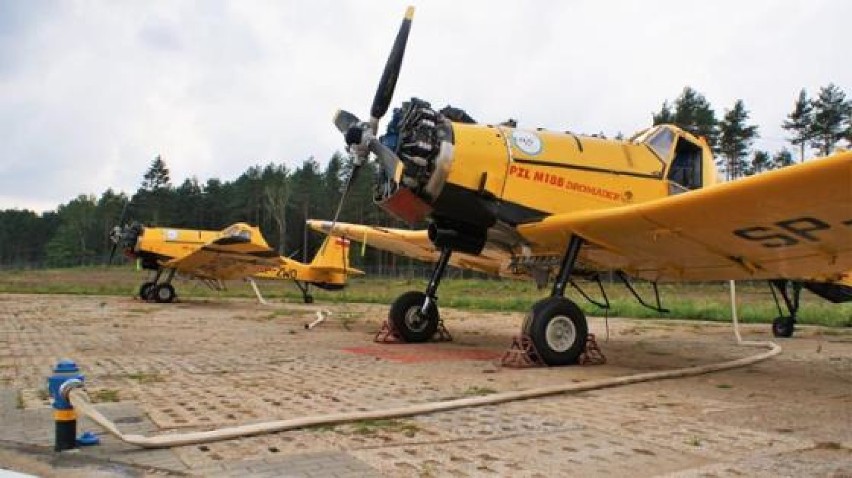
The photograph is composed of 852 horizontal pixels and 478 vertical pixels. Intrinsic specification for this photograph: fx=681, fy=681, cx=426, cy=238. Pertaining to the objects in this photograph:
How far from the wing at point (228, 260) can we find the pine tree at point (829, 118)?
44.0 meters

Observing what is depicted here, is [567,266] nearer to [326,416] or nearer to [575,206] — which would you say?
[575,206]

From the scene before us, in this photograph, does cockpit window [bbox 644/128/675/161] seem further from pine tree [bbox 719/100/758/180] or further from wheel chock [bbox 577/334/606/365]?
pine tree [bbox 719/100/758/180]

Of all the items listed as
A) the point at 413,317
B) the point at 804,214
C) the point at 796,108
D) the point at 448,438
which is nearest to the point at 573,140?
the point at 804,214

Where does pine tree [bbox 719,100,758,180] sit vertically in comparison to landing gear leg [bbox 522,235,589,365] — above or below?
above

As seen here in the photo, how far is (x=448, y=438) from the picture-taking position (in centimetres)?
426

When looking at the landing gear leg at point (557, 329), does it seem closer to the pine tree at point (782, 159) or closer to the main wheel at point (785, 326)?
the main wheel at point (785, 326)

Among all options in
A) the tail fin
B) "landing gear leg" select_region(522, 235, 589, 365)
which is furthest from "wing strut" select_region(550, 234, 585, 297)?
Answer: the tail fin

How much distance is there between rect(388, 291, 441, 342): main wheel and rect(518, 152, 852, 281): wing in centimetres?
235

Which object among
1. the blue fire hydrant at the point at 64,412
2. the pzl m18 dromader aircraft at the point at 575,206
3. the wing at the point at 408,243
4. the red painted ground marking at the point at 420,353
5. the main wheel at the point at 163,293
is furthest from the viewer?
the main wheel at the point at 163,293

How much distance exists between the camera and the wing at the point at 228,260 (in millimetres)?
23156

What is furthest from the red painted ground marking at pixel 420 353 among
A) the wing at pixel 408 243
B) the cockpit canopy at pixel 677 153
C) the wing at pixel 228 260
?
the wing at pixel 228 260

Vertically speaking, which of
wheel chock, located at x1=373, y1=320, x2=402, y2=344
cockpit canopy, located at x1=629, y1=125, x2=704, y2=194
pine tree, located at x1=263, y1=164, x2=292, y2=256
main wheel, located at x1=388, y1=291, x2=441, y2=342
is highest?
pine tree, located at x1=263, y1=164, x2=292, y2=256

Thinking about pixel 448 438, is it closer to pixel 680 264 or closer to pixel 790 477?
pixel 790 477

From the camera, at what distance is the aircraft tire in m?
25.0
